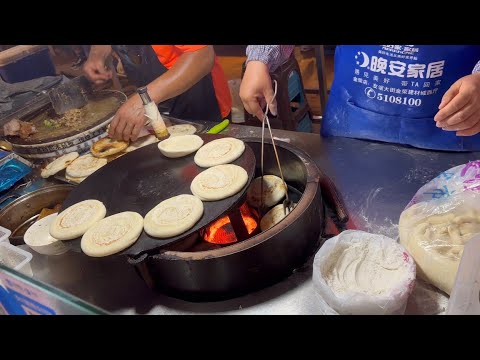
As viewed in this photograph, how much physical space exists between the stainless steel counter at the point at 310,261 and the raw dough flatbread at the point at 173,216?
22 cm

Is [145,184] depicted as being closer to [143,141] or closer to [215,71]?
[143,141]

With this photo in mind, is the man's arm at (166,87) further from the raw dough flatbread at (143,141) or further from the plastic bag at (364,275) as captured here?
the plastic bag at (364,275)

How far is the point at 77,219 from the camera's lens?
191cm

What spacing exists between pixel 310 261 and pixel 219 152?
0.73m

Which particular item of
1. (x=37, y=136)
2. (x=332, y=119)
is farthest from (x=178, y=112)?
(x=332, y=119)

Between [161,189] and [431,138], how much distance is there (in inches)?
63.1

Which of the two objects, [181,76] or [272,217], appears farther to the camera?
A: [181,76]

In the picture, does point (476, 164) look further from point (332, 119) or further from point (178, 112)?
point (178, 112)

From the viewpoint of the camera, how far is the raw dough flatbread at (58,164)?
293cm

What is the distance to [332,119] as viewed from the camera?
110 inches

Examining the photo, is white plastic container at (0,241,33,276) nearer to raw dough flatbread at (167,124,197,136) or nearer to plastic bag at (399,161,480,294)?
raw dough flatbread at (167,124,197,136)

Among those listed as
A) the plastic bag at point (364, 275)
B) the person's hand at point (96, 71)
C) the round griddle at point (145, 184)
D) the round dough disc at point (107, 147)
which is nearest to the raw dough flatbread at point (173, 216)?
the round griddle at point (145, 184)

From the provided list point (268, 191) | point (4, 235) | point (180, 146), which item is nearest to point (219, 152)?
point (180, 146)

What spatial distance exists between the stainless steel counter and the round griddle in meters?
0.31
